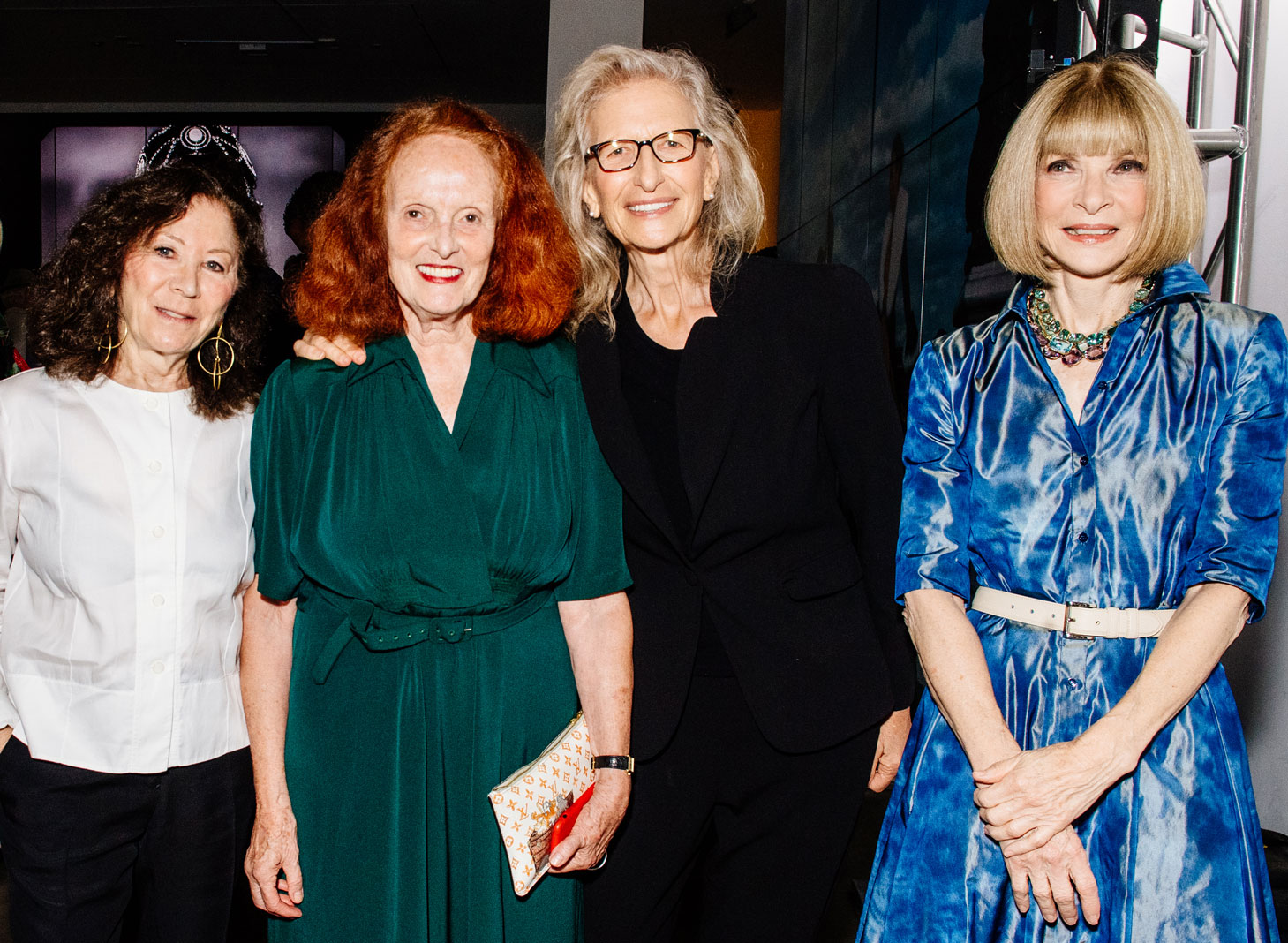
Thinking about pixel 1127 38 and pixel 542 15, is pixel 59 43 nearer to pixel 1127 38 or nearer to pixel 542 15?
pixel 542 15

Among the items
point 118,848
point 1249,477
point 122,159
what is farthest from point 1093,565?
point 122,159

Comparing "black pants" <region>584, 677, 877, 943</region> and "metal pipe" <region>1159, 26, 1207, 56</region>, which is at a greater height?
"metal pipe" <region>1159, 26, 1207, 56</region>

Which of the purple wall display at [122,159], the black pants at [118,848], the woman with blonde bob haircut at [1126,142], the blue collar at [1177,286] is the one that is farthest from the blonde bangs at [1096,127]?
the purple wall display at [122,159]

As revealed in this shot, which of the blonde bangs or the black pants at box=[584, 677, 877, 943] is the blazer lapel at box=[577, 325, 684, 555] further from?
the blonde bangs

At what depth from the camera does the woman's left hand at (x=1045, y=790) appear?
1.45 meters

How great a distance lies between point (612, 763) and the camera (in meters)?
1.71

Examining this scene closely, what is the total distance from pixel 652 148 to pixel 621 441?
0.55 metres

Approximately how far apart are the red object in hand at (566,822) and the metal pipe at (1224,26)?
239 cm

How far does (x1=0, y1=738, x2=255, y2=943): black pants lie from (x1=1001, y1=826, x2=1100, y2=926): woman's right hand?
1.30 metres

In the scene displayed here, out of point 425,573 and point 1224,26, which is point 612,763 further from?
point 1224,26

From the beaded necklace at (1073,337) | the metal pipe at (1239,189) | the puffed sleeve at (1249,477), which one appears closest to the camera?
the puffed sleeve at (1249,477)

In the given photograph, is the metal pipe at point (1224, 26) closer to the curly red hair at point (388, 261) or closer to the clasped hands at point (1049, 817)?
the curly red hair at point (388, 261)

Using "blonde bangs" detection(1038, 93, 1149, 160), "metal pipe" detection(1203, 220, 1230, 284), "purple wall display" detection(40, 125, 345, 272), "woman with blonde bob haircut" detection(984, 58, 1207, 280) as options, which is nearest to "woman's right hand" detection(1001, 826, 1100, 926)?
"woman with blonde bob haircut" detection(984, 58, 1207, 280)

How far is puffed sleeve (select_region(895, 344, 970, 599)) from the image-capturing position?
1.61 m
